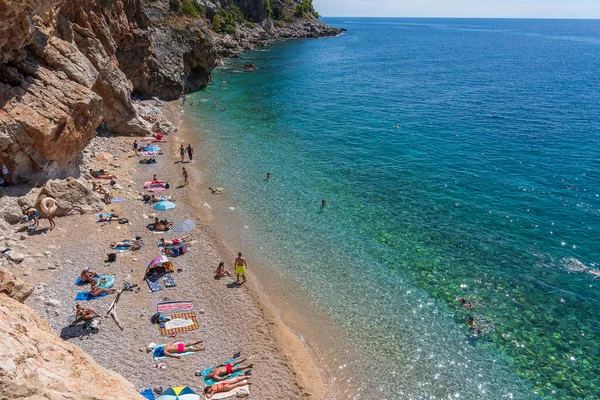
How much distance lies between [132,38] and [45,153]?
2941 cm

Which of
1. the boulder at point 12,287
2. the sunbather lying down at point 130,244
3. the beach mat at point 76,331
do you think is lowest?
the beach mat at point 76,331

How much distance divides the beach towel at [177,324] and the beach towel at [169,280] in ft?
7.96

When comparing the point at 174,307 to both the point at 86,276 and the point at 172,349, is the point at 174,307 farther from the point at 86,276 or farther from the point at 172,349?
the point at 86,276

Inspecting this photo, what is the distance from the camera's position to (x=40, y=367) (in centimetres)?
827

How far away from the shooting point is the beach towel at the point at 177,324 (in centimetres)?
1819

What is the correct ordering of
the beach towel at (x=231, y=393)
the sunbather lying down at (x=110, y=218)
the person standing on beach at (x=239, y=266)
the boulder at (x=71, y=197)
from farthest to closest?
1. the sunbather lying down at (x=110, y=218)
2. the boulder at (x=71, y=197)
3. the person standing on beach at (x=239, y=266)
4. the beach towel at (x=231, y=393)

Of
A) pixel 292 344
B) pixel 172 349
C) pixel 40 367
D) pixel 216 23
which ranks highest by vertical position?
pixel 216 23

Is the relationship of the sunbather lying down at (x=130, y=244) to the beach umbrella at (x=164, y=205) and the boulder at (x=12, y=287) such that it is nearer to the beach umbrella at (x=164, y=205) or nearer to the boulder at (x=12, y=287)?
the beach umbrella at (x=164, y=205)

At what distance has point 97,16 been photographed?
1543 inches

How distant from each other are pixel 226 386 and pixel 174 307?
558cm

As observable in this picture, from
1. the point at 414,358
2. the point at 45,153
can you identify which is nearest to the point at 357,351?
the point at 414,358

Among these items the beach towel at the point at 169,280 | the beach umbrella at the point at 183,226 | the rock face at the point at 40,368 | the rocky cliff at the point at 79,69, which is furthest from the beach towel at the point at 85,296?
the rocky cliff at the point at 79,69

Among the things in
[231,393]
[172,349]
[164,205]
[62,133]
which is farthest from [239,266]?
[62,133]

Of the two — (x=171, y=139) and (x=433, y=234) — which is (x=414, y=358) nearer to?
(x=433, y=234)
